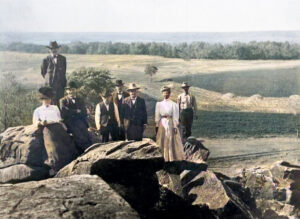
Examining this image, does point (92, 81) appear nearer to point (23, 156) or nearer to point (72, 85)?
point (72, 85)

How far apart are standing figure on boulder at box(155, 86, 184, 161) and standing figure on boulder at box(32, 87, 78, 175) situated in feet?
3.95

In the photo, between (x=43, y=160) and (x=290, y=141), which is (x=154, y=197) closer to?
(x=43, y=160)

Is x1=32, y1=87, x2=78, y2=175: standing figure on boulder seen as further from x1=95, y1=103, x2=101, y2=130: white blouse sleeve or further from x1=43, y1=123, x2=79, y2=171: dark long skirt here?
x1=95, y1=103, x2=101, y2=130: white blouse sleeve

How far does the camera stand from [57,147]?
25.6ft

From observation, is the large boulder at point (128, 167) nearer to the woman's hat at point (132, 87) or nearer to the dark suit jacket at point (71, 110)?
the dark suit jacket at point (71, 110)

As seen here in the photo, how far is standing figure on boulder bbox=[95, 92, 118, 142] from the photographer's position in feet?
25.9

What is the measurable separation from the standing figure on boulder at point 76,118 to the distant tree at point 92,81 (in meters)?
0.11

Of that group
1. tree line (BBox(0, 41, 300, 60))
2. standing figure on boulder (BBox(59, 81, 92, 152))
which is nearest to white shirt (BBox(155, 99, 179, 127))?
tree line (BBox(0, 41, 300, 60))

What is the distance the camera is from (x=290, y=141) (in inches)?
336

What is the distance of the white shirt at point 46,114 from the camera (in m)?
7.76

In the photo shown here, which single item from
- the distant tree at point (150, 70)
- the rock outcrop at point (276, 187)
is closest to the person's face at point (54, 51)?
the distant tree at point (150, 70)

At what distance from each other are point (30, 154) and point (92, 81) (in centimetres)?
130

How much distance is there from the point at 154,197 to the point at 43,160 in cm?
160

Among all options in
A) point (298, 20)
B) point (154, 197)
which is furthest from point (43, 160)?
point (298, 20)
